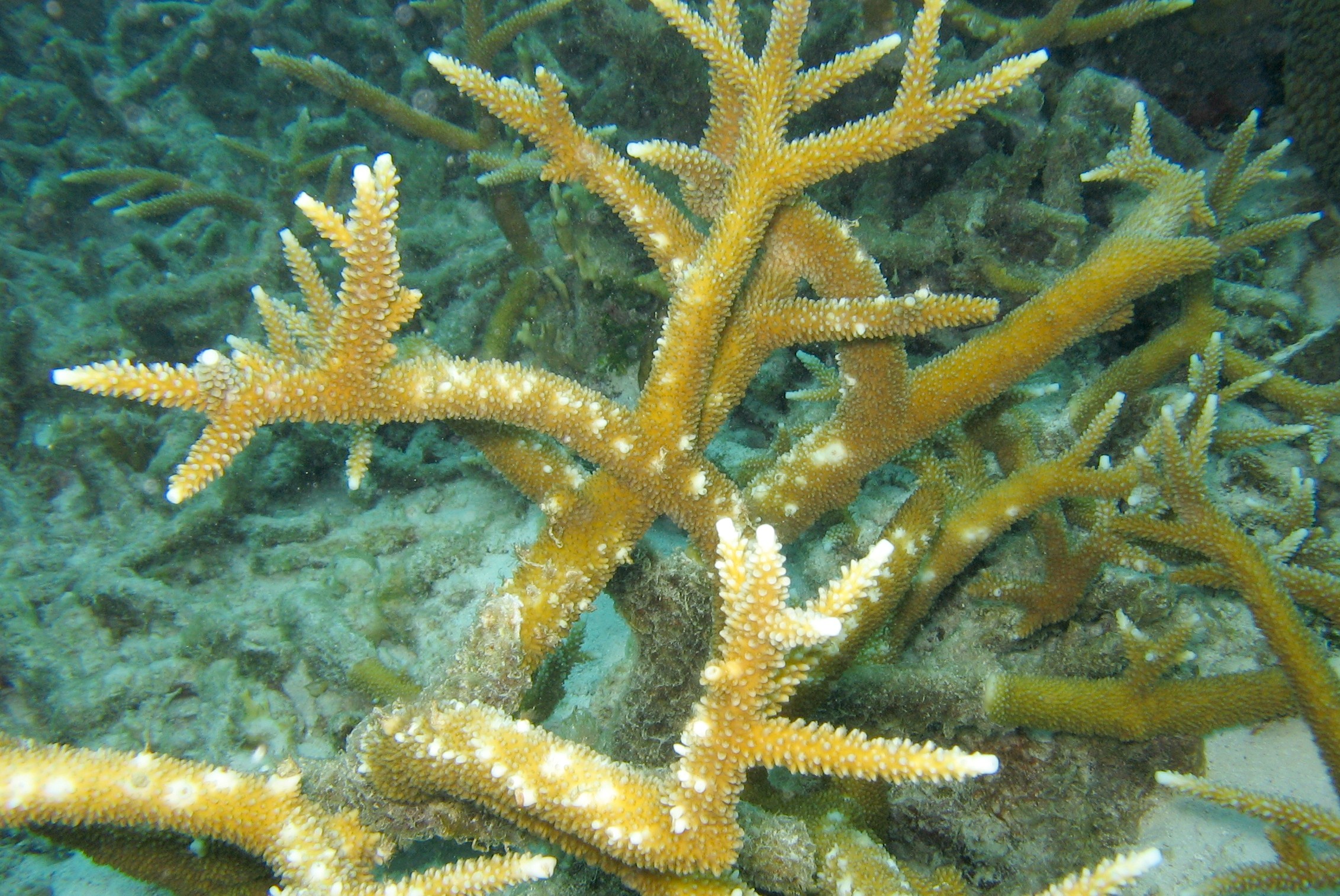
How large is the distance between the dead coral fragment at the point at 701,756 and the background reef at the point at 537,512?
654 millimetres

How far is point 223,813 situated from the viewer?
171 centimetres

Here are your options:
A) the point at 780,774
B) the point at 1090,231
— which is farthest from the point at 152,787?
the point at 1090,231

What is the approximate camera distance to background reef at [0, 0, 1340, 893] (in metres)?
2.81

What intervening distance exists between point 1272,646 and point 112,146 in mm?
12317

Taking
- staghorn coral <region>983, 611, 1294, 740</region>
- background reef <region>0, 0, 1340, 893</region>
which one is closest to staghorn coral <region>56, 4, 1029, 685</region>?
background reef <region>0, 0, 1340, 893</region>

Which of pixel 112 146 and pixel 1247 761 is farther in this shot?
pixel 112 146

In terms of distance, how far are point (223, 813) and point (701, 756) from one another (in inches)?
49.7

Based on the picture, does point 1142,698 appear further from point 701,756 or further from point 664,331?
point 664,331

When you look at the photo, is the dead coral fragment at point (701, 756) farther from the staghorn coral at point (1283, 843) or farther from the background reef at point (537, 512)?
the staghorn coral at point (1283, 843)

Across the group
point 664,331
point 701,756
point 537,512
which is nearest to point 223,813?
point 701,756

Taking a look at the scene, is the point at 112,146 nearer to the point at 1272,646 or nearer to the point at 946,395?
the point at 946,395

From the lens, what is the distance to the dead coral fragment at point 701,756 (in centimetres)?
142

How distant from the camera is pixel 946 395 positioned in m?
2.40

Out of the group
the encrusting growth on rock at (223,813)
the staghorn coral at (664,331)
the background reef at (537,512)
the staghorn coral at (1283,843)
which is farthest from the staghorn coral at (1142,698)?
the encrusting growth on rock at (223,813)
